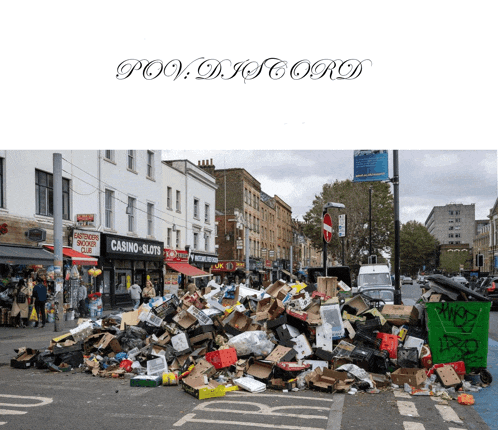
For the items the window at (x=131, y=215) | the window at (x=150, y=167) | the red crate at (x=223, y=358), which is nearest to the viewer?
the red crate at (x=223, y=358)

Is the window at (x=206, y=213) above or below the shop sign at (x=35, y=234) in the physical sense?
above

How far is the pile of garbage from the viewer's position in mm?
7879

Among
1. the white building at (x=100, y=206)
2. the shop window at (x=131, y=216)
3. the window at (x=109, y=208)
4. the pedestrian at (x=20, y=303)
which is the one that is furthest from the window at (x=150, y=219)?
the pedestrian at (x=20, y=303)

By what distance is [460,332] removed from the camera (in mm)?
8117

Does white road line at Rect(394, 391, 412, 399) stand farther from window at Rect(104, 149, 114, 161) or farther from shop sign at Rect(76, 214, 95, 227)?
window at Rect(104, 149, 114, 161)

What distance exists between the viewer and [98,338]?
10.4m

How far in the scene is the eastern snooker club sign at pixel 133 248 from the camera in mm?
23484

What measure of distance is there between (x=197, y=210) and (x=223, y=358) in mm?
27829

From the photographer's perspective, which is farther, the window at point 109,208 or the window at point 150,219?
the window at point 150,219

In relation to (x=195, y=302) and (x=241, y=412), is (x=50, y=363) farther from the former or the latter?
(x=241, y=412)

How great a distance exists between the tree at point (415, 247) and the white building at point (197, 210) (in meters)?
14.6

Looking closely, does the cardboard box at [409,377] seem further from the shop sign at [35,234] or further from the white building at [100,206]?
the shop sign at [35,234]

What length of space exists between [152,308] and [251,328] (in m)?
2.30

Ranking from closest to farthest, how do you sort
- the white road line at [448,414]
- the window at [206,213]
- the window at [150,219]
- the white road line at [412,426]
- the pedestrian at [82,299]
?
1. the white road line at [412,426]
2. the white road line at [448,414]
3. the pedestrian at [82,299]
4. the window at [150,219]
5. the window at [206,213]
